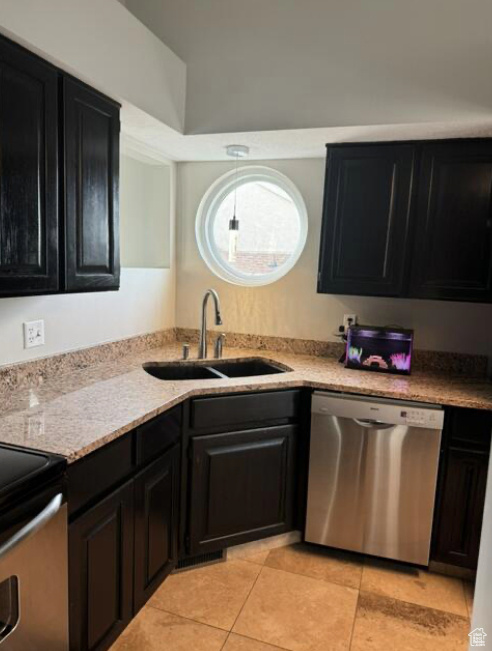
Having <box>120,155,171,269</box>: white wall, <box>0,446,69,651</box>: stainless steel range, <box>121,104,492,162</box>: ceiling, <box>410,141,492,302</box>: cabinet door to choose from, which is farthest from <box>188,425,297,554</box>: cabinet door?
<box>121,104,492,162</box>: ceiling

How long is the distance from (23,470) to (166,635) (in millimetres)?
1111

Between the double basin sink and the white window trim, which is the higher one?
the white window trim

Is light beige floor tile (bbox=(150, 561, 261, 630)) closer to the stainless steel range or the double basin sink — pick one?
the stainless steel range

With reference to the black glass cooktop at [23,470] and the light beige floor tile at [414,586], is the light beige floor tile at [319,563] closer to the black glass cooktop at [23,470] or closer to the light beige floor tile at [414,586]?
the light beige floor tile at [414,586]

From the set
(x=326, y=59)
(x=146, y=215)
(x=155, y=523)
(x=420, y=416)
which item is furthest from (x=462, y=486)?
(x=146, y=215)

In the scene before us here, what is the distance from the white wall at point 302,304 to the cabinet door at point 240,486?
2.90 feet

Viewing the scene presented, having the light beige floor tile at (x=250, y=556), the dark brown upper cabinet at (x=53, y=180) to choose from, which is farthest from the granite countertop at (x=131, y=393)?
the light beige floor tile at (x=250, y=556)

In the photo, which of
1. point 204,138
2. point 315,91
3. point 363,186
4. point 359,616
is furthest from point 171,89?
point 359,616

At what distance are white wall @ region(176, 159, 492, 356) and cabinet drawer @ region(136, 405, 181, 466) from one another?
3.92ft

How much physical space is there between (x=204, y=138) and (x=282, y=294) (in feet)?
3.54

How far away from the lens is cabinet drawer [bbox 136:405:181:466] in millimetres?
1769

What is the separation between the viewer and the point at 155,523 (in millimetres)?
1939

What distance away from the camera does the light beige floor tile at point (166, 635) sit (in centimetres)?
182

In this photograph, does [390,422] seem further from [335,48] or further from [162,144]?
[162,144]
